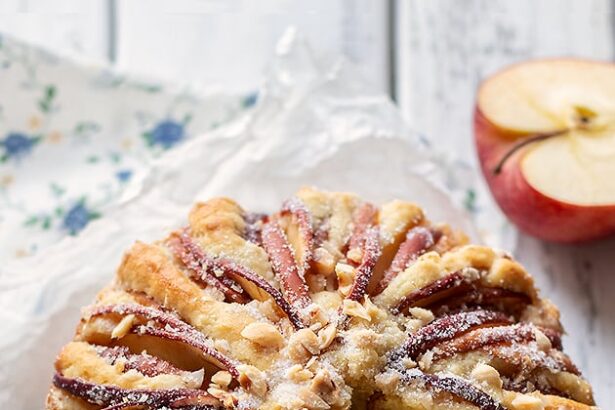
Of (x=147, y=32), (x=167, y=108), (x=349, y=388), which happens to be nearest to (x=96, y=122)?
(x=167, y=108)

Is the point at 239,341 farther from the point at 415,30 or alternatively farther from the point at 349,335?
the point at 415,30

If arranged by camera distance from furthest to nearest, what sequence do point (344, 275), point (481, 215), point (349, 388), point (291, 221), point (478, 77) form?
point (478, 77) → point (481, 215) → point (291, 221) → point (344, 275) → point (349, 388)

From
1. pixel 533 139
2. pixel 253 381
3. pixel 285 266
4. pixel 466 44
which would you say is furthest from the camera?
pixel 466 44

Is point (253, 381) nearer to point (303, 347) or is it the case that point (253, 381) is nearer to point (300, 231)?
point (303, 347)

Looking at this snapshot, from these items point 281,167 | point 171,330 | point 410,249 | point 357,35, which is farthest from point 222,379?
point 357,35

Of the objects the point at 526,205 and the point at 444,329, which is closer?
the point at 444,329

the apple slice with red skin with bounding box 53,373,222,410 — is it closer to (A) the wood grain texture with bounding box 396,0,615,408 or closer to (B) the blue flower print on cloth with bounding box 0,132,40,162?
(B) the blue flower print on cloth with bounding box 0,132,40,162
